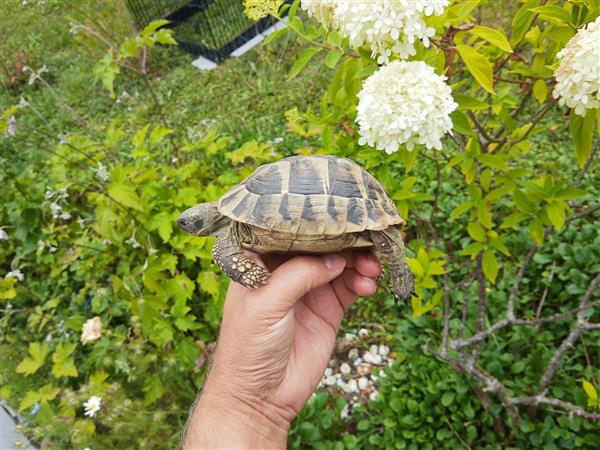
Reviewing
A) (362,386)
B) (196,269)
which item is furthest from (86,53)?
(362,386)

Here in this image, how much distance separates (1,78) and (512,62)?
1060 centimetres

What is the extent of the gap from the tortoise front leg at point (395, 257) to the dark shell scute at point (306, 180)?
363 millimetres

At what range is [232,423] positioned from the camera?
81.7 inches

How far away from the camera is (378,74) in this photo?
164cm

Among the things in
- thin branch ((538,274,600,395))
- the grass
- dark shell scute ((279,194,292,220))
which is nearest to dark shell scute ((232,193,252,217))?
dark shell scute ((279,194,292,220))

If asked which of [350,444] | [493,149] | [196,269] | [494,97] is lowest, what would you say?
[350,444]

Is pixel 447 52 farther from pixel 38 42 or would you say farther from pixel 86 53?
pixel 38 42

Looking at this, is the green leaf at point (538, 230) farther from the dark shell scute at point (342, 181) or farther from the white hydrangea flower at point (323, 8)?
the white hydrangea flower at point (323, 8)

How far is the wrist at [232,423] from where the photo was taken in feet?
6.66

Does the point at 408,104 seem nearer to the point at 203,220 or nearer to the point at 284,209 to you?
the point at 284,209

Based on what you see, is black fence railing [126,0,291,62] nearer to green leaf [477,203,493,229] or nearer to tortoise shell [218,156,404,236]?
tortoise shell [218,156,404,236]

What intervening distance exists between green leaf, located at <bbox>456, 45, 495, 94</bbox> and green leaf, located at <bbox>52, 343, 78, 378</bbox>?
3.05 m

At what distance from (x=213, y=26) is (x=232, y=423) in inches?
309

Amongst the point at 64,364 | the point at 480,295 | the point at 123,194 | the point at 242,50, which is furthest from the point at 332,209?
the point at 242,50
